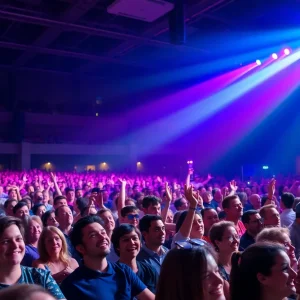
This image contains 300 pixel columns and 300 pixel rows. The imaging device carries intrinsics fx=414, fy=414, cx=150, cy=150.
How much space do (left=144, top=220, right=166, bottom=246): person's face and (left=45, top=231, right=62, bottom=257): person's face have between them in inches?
27.4

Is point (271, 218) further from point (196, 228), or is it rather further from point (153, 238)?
point (153, 238)

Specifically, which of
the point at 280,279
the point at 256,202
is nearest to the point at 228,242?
the point at 280,279

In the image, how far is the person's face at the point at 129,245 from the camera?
2.87 meters

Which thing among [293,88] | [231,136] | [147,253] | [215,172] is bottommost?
[147,253]

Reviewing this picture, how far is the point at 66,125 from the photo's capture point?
2420 cm

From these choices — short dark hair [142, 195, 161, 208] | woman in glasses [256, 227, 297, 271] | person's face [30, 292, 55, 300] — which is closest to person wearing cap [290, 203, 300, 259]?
woman in glasses [256, 227, 297, 271]

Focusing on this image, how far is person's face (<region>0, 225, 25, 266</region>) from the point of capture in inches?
86.8

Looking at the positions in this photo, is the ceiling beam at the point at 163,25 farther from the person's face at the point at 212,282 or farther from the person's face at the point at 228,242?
the person's face at the point at 212,282

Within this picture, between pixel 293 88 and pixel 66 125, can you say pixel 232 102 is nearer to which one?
pixel 293 88

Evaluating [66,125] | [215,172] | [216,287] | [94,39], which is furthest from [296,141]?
[216,287]

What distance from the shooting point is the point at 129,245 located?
2.88 meters

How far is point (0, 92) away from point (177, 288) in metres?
22.9

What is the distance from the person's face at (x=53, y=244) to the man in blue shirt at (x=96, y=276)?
49cm

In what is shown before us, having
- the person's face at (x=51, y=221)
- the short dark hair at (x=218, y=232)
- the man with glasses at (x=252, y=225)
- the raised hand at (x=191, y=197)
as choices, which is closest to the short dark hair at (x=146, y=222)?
the raised hand at (x=191, y=197)
